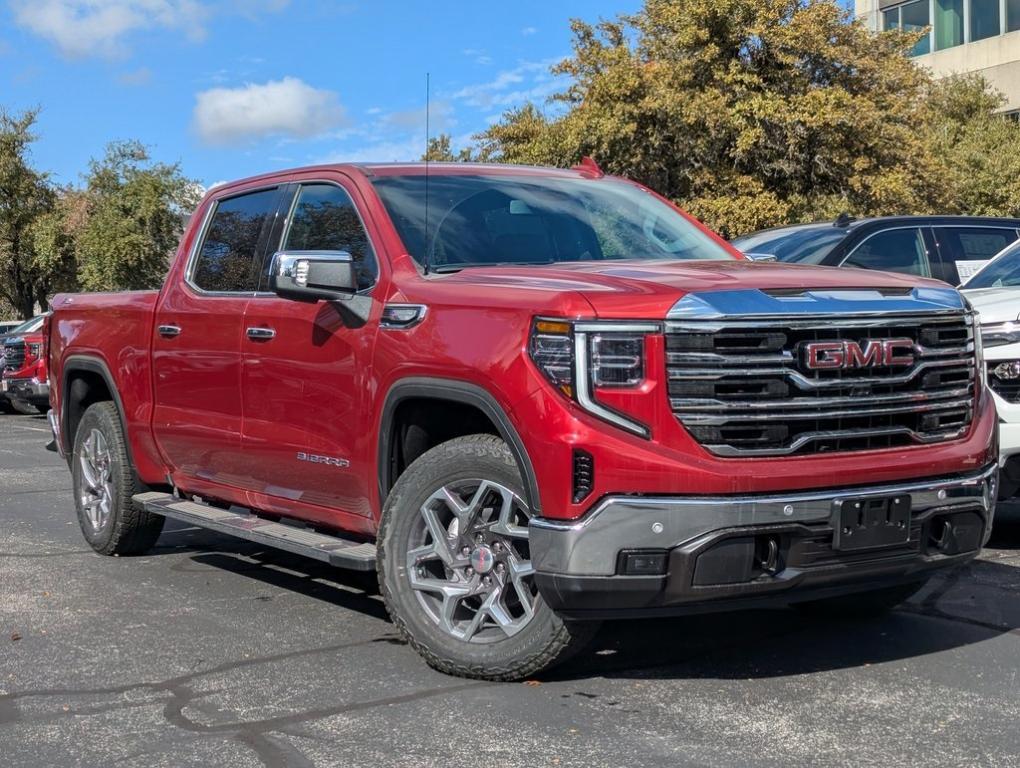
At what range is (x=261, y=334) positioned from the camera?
586 centimetres

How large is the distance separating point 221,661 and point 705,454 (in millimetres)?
2160

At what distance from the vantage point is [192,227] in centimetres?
705

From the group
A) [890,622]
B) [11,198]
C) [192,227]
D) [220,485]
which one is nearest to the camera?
[890,622]

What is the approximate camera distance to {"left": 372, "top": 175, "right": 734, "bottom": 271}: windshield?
549cm

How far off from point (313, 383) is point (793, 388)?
2.08 metres

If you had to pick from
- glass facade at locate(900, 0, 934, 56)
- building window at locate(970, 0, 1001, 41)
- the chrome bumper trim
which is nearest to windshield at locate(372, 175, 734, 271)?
the chrome bumper trim

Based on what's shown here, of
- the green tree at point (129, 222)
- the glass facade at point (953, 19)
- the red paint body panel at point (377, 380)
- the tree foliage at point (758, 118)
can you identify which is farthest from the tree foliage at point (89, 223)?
the red paint body panel at point (377, 380)

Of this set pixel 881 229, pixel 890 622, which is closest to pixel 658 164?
pixel 881 229

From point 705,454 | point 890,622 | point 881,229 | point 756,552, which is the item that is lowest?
point 890,622

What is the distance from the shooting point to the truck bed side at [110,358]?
698 centimetres

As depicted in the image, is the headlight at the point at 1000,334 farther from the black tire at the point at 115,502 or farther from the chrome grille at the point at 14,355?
the chrome grille at the point at 14,355

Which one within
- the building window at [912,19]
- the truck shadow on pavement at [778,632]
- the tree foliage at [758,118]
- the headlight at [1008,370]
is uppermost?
the building window at [912,19]

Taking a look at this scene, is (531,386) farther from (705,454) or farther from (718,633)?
(718,633)

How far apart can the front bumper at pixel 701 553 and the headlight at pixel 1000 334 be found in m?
2.68
